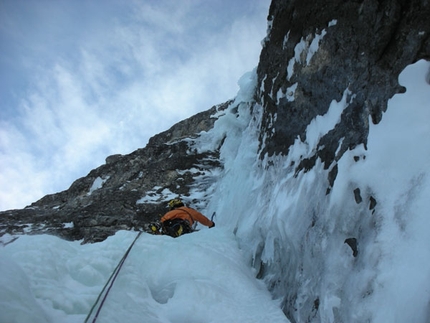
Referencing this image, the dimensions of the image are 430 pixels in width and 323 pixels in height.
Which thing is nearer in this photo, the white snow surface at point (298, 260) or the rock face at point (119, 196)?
the white snow surface at point (298, 260)

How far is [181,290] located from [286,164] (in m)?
2.45

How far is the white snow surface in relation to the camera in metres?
2.40

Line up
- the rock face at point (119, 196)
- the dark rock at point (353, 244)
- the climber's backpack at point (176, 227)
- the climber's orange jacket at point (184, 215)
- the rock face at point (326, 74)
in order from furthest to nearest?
the rock face at point (119, 196)
the climber's orange jacket at point (184, 215)
the climber's backpack at point (176, 227)
the rock face at point (326, 74)
the dark rock at point (353, 244)

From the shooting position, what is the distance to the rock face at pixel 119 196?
33.9 feet

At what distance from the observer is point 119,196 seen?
11.9 metres

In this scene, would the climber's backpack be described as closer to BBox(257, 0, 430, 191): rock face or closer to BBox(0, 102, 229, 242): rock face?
BBox(257, 0, 430, 191): rock face

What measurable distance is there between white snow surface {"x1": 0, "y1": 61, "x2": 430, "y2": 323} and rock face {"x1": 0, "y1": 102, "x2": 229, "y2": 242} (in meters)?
5.64

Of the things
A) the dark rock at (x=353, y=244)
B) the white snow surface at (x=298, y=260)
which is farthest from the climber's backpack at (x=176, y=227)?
the dark rock at (x=353, y=244)

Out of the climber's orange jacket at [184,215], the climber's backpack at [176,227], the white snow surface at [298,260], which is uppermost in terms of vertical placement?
the climber's orange jacket at [184,215]

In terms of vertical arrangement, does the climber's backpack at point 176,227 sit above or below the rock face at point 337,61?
below

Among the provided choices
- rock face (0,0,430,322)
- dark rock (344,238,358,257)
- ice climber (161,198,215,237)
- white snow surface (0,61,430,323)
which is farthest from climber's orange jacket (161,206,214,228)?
dark rock (344,238,358,257)

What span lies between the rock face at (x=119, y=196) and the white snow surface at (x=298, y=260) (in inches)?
222

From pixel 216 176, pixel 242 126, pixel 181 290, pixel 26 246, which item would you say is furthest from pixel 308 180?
pixel 216 176

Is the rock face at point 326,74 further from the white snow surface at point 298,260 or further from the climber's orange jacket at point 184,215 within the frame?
the climber's orange jacket at point 184,215
